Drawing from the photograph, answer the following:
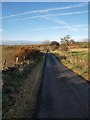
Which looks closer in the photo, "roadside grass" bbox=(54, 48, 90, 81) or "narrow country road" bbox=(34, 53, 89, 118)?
"narrow country road" bbox=(34, 53, 89, 118)

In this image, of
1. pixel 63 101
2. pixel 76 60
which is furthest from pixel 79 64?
pixel 63 101

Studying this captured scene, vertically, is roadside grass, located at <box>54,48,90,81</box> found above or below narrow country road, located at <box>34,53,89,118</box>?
above

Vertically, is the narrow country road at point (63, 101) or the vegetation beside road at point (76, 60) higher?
the vegetation beside road at point (76, 60)

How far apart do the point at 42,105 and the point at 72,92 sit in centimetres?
364

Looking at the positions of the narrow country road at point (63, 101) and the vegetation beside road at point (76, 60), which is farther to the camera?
the vegetation beside road at point (76, 60)

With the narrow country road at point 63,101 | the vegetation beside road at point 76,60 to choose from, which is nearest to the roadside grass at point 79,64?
the vegetation beside road at point 76,60

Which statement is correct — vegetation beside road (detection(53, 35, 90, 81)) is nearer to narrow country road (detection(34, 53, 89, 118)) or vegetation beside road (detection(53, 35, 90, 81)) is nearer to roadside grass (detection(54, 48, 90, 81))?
roadside grass (detection(54, 48, 90, 81))

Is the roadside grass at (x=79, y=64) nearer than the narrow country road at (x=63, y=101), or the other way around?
the narrow country road at (x=63, y=101)

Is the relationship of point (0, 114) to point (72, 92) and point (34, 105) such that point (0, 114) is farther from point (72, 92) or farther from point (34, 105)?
point (72, 92)

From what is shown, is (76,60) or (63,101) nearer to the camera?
(63,101)

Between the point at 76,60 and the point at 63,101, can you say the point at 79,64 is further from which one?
the point at 63,101

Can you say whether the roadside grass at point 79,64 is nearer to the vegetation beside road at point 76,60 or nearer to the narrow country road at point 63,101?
the vegetation beside road at point 76,60

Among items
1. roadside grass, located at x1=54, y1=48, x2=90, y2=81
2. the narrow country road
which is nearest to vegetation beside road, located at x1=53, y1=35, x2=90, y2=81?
roadside grass, located at x1=54, y1=48, x2=90, y2=81

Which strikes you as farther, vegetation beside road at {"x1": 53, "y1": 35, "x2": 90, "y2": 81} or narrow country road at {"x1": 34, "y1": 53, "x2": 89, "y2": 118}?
vegetation beside road at {"x1": 53, "y1": 35, "x2": 90, "y2": 81}
